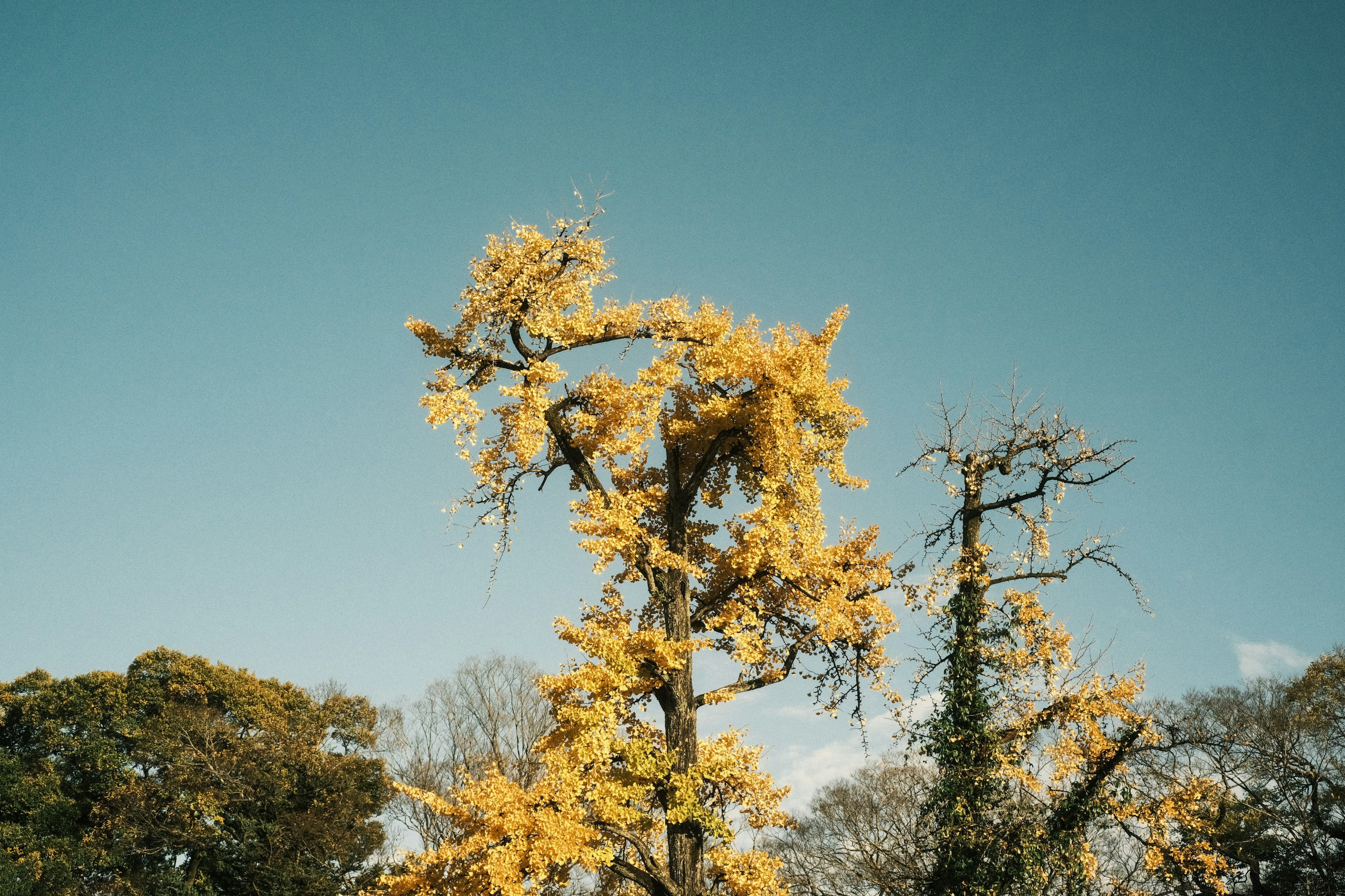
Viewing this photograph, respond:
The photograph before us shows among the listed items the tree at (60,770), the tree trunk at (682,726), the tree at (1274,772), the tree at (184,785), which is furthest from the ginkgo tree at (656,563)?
the tree at (60,770)

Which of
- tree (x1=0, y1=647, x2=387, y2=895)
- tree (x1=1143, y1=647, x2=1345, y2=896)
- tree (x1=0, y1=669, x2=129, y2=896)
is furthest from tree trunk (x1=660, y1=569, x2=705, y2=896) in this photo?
tree (x1=0, y1=669, x2=129, y2=896)

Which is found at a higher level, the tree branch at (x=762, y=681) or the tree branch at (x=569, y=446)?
the tree branch at (x=569, y=446)

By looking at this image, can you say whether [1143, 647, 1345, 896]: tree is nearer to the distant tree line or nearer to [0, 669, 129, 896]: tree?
the distant tree line

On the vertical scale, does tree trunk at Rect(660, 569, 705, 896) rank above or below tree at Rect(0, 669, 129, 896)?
below

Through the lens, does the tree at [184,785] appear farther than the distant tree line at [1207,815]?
Yes

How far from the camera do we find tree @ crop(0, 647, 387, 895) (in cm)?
2294

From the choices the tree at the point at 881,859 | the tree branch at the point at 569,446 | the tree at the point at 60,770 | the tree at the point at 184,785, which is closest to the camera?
the tree at the point at 881,859

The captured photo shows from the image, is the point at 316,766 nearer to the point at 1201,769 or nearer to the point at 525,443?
the point at 525,443

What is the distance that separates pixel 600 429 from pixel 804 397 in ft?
8.57

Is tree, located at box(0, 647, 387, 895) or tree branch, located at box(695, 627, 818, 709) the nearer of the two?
tree branch, located at box(695, 627, 818, 709)

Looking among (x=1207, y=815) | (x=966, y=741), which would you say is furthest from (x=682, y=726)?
(x=1207, y=815)

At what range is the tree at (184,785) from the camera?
22938 millimetres

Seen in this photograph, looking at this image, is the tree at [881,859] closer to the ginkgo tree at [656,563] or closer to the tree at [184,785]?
the ginkgo tree at [656,563]

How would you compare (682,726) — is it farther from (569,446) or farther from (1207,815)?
(1207,815)
